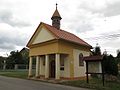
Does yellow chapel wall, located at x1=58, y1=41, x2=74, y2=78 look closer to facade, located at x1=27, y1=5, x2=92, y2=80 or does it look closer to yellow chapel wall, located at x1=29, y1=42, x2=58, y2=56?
facade, located at x1=27, y1=5, x2=92, y2=80

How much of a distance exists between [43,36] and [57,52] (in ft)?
13.3

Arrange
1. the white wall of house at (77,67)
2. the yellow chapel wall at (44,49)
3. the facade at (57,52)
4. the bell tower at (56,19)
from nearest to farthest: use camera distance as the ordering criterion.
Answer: the facade at (57,52) → the yellow chapel wall at (44,49) → the white wall of house at (77,67) → the bell tower at (56,19)

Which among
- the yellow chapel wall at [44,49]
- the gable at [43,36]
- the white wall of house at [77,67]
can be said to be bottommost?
the white wall of house at [77,67]

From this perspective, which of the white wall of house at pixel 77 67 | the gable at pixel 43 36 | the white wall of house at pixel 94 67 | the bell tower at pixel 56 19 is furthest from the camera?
the bell tower at pixel 56 19

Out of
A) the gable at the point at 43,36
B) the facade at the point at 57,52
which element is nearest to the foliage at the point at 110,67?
the facade at the point at 57,52

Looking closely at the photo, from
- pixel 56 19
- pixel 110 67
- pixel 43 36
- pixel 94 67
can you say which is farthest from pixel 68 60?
pixel 56 19

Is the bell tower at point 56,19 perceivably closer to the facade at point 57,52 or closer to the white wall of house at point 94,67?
the facade at point 57,52

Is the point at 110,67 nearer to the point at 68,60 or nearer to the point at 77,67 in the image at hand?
the point at 77,67

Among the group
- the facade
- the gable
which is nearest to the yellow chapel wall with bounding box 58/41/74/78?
the facade

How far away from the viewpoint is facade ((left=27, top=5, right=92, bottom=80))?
23.0 meters

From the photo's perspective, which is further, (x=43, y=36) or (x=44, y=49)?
(x=43, y=36)

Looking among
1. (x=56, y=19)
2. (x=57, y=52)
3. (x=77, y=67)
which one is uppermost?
(x=56, y=19)

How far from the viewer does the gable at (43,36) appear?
24.4 metres

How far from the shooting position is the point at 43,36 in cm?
2553
